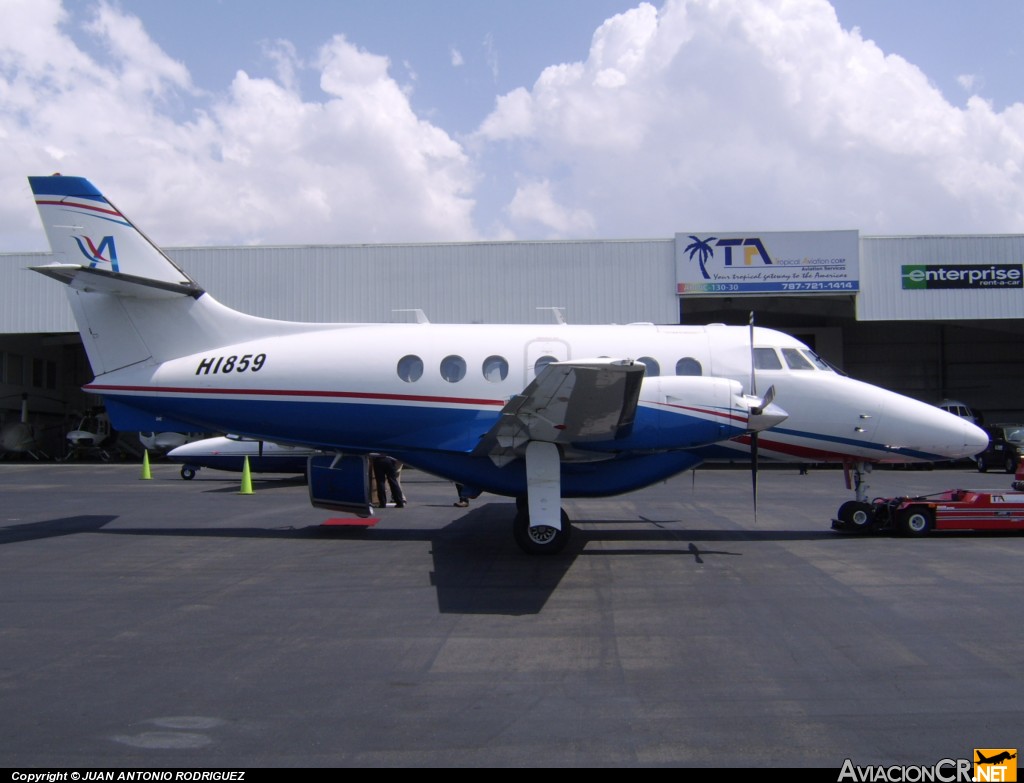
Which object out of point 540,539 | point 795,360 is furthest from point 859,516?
point 540,539

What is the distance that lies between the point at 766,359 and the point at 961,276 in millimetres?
25821

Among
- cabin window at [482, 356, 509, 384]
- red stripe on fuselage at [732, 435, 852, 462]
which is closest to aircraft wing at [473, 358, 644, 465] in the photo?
cabin window at [482, 356, 509, 384]

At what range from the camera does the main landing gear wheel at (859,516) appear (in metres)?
12.3

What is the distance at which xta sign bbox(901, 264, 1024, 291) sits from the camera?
33188 millimetres

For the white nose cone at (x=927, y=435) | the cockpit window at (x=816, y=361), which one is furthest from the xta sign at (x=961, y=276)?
the cockpit window at (x=816, y=361)

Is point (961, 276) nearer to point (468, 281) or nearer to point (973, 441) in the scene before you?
point (468, 281)

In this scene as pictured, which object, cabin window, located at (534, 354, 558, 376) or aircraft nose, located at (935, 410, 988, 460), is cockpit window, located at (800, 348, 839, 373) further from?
cabin window, located at (534, 354, 558, 376)

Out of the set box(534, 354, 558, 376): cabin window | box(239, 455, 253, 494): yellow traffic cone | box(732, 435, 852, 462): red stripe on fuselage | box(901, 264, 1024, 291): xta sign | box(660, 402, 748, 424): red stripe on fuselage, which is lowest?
box(239, 455, 253, 494): yellow traffic cone

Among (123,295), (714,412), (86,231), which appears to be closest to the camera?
(714,412)

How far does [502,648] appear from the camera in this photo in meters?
6.61

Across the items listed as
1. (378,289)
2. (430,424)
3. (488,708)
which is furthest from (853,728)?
(378,289)

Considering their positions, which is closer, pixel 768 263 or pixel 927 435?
pixel 927 435

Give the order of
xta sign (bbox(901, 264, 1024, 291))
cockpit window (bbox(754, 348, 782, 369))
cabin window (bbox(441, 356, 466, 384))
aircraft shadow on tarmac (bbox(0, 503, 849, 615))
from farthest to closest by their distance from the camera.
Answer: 1. xta sign (bbox(901, 264, 1024, 291))
2. cockpit window (bbox(754, 348, 782, 369))
3. cabin window (bbox(441, 356, 466, 384))
4. aircraft shadow on tarmac (bbox(0, 503, 849, 615))

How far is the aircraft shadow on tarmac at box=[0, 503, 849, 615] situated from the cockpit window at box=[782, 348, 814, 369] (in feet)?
8.33
